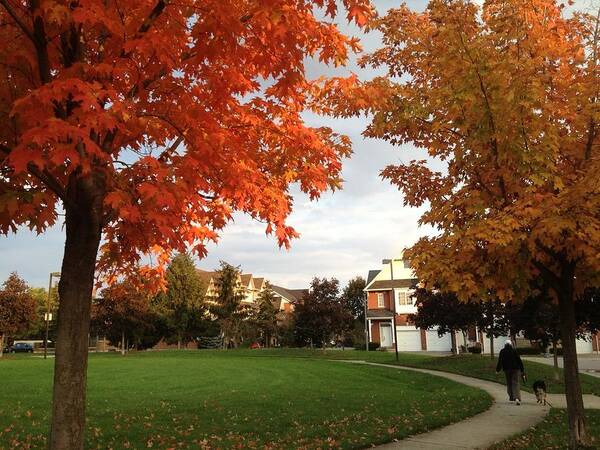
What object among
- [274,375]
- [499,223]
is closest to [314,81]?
[499,223]

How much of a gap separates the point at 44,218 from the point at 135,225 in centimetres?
92

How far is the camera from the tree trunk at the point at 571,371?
7.93 metres

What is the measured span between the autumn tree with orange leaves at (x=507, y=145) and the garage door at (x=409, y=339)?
2090 inches

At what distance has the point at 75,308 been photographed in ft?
16.5

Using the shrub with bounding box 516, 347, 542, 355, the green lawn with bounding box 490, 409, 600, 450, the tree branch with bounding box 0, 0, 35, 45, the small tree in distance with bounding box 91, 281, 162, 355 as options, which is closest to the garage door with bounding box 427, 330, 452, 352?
the shrub with bounding box 516, 347, 542, 355

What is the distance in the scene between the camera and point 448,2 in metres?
8.55

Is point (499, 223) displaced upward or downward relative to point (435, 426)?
upward

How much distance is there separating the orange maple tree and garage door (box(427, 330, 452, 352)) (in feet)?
183

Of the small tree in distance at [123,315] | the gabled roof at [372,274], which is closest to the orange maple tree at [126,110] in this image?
the small tree in distance at [123,315]

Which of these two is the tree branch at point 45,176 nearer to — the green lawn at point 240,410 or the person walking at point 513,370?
the green lawn at point 240,410

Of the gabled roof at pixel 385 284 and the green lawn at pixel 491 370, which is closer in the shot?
the green lawn at pixel 491 370

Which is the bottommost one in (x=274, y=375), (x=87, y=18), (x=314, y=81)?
(x=274, y=375)

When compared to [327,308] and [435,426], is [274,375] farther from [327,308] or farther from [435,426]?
[327,308]

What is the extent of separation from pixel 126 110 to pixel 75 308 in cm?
192
